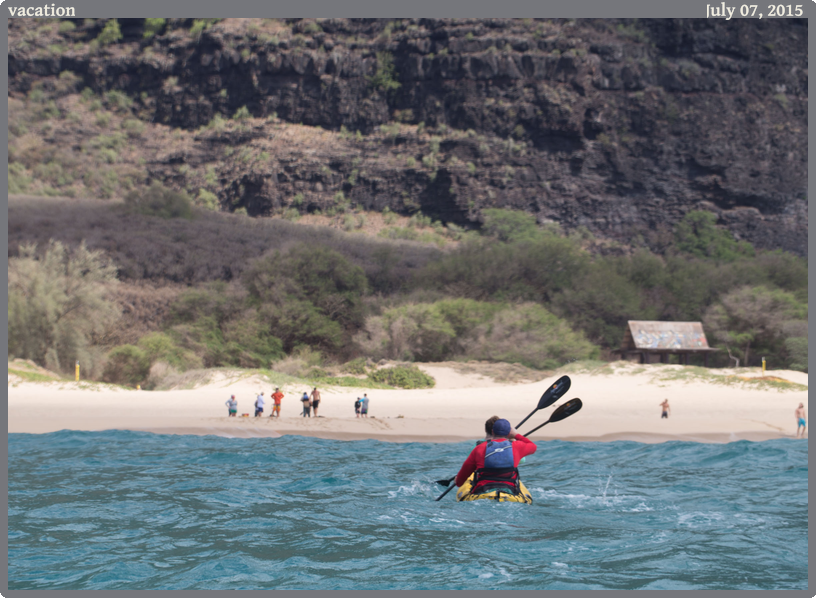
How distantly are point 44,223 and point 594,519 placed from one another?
57399mm

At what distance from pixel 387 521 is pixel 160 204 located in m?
58.0

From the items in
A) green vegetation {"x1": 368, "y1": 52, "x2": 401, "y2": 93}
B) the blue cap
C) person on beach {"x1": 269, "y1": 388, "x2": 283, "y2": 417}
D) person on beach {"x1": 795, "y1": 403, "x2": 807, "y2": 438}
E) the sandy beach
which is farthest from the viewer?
green vegetation {"x1": 368, "y1": 52, "x2": 401, "y2": 93}

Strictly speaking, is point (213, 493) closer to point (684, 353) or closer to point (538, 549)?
point (538, 549)

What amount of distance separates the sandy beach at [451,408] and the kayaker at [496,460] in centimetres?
897

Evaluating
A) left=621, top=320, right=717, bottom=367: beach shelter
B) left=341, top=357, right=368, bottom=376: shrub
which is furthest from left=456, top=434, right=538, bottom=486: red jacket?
left=621, top=320, right=717, bottom=367: beach shelter

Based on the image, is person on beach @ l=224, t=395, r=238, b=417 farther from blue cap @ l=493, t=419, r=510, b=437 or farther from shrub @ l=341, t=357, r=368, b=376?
blue cap @ l=493, t=419, r=510, b=437

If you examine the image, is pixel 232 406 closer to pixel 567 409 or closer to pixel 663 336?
pixel 567 409

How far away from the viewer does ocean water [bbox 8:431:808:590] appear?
7.79 metres

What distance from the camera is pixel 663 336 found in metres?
32.3

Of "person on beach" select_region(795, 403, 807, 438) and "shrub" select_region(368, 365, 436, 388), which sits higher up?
"shrub" select_region(368, 365, 436, 388)

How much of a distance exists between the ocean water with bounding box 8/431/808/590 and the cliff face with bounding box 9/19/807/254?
234ft

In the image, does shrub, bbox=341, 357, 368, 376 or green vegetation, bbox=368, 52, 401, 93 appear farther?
green vegetation, bbox=368, 52, 401, 93

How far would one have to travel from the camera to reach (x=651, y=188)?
A: 89.8 meters

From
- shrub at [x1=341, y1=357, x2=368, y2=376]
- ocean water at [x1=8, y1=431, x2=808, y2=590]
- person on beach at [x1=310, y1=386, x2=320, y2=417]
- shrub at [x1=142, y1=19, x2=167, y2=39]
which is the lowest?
ocean water at [x1=8, y1=431, x2=808, y2=590]
